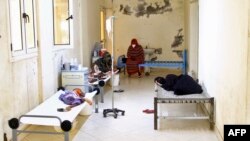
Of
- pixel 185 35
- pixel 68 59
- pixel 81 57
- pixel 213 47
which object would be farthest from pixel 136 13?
pixel 213 47

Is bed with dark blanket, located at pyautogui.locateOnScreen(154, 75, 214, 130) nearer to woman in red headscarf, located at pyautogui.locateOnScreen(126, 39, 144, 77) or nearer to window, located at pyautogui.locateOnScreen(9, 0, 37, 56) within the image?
window, located at pyautogui.locateOnScreen(9, 0, 37, 56)

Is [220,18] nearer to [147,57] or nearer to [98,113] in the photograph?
[98,113]

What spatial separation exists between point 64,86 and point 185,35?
18.8 ft

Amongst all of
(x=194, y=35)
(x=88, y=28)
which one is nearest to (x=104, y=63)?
(x=88, y=28)

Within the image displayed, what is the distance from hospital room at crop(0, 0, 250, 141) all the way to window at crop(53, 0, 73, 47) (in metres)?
0.02

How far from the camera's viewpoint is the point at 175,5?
1054 cm

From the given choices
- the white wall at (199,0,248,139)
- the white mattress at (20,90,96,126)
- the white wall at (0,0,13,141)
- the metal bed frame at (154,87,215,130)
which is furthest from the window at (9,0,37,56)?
the white wall at (199,0,248,139)

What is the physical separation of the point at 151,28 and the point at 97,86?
519 centimetres

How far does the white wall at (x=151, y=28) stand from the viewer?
10.6 meters

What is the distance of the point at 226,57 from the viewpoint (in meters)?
3.65

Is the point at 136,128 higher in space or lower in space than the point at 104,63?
lower

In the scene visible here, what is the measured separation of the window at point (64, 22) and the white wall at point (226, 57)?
2.42 m

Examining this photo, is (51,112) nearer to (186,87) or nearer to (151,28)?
(186,87)

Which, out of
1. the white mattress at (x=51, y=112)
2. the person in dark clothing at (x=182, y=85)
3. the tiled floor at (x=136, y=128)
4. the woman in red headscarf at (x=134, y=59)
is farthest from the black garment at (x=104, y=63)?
the white mattress at (x=51, y=112)
